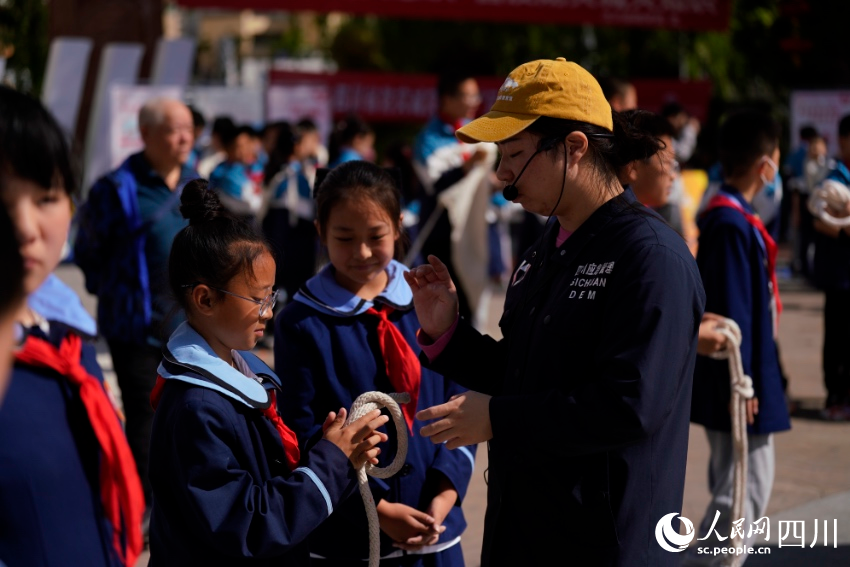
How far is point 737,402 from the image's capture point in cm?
399

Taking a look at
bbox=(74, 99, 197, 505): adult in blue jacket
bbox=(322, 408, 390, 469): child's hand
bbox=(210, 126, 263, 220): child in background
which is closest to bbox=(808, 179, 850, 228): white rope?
bbox=(74, 99, 197, 505): adult in blue jacket

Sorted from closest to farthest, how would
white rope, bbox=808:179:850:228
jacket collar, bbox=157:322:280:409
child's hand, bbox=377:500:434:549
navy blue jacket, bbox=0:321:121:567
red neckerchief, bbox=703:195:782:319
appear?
navy blue jacket, bbox=0:321:121:567 < jacket collar, bbox=157:322:280:409 < child's hand, bbox=377:500:434:549 < red neckerchief, bbox=703:195:782:319 < white rope, bbox=808:179:850:228

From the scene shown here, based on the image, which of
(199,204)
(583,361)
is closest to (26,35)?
(199,204)

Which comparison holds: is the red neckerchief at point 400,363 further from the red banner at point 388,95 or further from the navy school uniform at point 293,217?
the red banner at point 388,95

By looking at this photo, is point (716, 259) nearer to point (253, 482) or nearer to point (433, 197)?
point (253, 482)

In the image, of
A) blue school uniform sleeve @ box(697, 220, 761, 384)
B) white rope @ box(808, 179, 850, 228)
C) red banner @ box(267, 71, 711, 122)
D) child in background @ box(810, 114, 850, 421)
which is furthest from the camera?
red banner @ box(267, 71, 711, 122)

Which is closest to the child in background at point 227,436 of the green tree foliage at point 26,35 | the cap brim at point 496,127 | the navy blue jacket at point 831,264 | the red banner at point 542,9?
the cap brim at point 496,127

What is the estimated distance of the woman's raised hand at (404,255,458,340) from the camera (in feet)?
8.59

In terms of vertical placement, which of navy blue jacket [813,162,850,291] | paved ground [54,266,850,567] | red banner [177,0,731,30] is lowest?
paved ground [54,266,850,567]

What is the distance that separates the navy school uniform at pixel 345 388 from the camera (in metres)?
2.92

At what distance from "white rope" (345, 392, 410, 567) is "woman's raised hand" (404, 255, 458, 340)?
0.21 m

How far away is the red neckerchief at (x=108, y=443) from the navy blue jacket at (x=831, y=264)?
5717 mm

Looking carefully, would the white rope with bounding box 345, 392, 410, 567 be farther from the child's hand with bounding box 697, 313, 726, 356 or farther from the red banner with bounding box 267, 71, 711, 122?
the red banner with bounding box 267, 71, 711, 122

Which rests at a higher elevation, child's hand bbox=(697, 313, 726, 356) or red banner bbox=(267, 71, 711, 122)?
red banner bbox=(267, 71, 711, 122)
